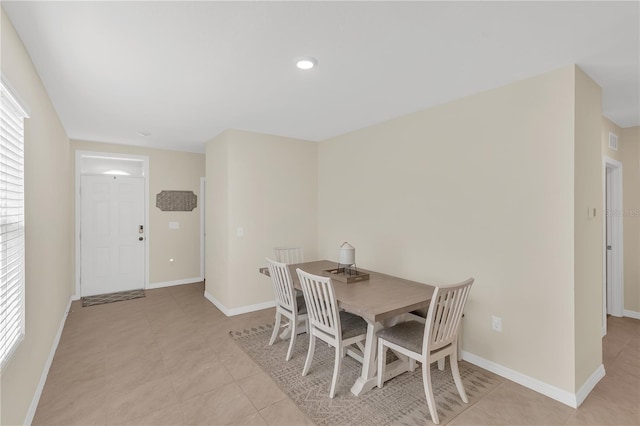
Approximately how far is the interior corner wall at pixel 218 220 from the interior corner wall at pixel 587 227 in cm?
356

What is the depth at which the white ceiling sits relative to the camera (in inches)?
65.1

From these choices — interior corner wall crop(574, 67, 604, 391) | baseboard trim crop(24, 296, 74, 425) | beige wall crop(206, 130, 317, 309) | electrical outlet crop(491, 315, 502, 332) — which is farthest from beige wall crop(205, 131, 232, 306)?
interior corner wall crop(574, 67, 604, 391)

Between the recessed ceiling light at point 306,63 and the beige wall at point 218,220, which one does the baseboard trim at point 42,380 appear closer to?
the beige wall at point 218,220

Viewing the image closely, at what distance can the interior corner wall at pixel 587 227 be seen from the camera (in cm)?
230

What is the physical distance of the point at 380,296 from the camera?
2.56m

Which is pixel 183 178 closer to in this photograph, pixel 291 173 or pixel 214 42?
pixel 291 173

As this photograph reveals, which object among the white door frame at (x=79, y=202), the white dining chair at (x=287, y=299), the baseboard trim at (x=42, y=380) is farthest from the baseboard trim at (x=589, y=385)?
the white door frame at (x=79, y=202)

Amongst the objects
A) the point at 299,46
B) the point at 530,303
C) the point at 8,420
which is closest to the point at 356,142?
the point at 299,46

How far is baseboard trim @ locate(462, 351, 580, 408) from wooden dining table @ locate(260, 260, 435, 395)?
663 mm

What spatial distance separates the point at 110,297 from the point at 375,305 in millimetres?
4505

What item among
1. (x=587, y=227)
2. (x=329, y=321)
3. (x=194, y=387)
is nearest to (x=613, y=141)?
(x=587, y=227)

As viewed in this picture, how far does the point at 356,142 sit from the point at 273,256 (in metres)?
1.94

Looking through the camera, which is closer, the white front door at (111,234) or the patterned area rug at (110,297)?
the patterned area rug at (110,297)

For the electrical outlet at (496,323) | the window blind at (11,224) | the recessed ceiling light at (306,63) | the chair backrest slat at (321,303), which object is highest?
the recessed ceiling light at (306,63)
